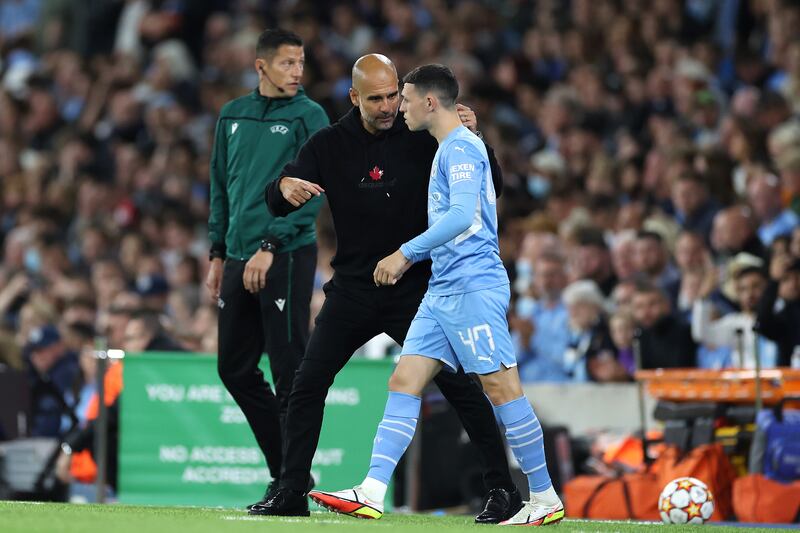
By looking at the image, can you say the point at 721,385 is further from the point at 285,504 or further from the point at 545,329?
the point at 285,504

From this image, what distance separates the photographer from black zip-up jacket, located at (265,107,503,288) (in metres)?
7.57

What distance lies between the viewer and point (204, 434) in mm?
10703

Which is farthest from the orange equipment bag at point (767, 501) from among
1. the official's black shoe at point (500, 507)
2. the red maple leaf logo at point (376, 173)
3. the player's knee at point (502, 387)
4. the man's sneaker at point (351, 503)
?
the red maple leaf logo at point (376, 173)

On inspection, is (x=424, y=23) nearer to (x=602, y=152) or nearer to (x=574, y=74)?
(x=574, y=74)

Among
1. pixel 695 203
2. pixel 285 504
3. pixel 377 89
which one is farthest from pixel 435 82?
pixel 695 203

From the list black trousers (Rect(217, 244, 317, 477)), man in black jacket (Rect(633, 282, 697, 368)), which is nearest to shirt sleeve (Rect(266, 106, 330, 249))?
black trousers (Rect(217, 244, 317, 477))

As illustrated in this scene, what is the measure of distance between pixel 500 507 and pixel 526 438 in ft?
1.62

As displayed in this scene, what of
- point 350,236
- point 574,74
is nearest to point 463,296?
point 350,236

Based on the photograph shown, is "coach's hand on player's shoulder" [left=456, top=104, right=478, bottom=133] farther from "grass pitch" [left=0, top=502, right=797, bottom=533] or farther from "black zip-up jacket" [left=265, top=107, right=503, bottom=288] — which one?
"grass pitch" [left=0, top=502, right=797, bottom=533]

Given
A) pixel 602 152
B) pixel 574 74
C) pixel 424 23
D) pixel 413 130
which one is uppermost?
pixel 424 23

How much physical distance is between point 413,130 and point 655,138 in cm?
778

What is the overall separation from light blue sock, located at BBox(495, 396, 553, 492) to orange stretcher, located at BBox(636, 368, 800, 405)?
3249 mm

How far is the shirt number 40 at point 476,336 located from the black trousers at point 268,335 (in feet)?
4.14

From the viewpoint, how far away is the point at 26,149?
802 inches
